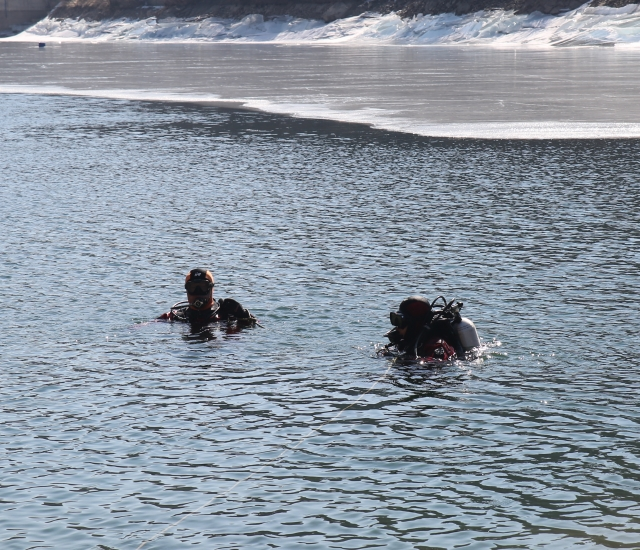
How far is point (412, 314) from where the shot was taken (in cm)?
1458

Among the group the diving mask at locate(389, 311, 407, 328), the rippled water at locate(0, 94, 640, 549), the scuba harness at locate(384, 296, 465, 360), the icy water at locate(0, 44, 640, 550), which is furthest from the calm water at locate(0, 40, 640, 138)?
the diving mask at locate(389, 311, 407, 328)

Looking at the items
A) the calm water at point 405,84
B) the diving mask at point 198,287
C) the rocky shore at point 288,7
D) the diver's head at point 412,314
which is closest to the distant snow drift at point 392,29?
the rocky shore at point 288,7

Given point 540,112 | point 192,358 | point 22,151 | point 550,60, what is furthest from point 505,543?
point 550,60

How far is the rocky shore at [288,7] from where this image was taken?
118 meters

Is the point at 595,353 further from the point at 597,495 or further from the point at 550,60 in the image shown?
the point at 550,60

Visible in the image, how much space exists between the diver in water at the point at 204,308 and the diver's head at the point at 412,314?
331 cm

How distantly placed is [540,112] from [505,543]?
39641 mm

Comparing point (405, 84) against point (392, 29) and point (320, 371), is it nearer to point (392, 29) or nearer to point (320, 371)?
point (320, 371)

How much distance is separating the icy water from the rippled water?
0.15 ft

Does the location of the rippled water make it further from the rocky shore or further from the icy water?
the rocky shore

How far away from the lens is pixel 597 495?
1088 cm

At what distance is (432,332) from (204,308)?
413cm

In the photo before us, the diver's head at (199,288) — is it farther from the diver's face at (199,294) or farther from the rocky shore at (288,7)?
the rocky shore at (288,7)

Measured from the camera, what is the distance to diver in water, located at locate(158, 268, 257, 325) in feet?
53.6
